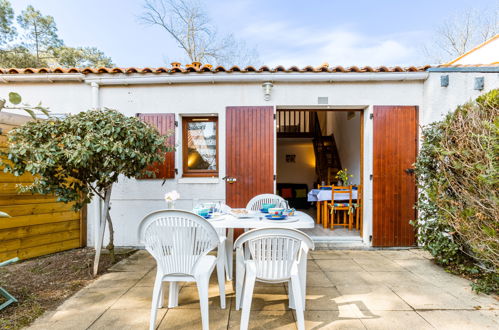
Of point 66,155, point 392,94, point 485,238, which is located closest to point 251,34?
point 392,94

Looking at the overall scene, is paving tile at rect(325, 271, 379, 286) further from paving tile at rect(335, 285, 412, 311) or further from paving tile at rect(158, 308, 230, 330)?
paving tile at rect(158, 308, 230, 330)

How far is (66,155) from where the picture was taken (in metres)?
2.65

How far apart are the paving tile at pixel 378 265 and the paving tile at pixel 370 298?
569 millimetres

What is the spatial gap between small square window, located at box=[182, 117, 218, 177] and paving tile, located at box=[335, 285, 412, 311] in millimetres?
2694

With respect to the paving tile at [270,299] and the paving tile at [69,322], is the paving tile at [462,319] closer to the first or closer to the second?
the paving tile at [270,299]

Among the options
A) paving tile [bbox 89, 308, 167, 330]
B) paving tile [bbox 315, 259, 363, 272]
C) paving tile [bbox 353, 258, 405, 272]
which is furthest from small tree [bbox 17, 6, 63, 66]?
paving tile [bbox 353, 258, 405, 272]

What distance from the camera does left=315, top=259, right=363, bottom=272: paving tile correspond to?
127 inches

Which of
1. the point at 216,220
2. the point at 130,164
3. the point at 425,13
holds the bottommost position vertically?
the point at 216,220

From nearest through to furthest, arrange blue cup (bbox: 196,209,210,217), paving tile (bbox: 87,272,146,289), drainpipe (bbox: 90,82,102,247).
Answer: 1. blue cup (bbox: 196,209,210,217)
2. paving tile (bbox: 87,272,146,289)
3. drainpipe (bbox: 90,82,102,247)

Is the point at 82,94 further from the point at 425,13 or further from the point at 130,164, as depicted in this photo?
the point at 425,13

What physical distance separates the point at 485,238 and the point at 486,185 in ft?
1.76

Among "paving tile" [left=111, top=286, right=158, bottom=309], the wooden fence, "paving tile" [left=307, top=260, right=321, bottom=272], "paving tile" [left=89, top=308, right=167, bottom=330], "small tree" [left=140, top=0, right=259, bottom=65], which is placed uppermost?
"small tree" [left=140, top=0, right=259, bottom=65]

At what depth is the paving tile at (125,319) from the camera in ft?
6.65

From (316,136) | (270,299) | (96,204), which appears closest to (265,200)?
(270,299)
